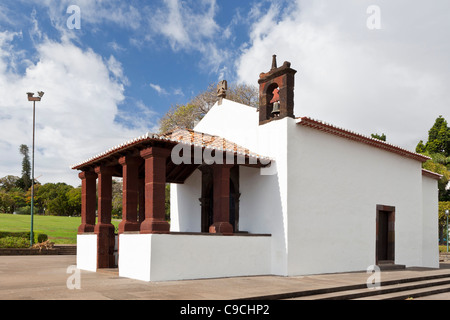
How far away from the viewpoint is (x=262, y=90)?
42.4 feet

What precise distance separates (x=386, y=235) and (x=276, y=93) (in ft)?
22.0

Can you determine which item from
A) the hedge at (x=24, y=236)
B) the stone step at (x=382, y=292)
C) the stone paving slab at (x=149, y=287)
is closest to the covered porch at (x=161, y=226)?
the stone paving slab at (x=149, y=287)

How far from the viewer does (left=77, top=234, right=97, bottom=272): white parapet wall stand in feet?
40.8

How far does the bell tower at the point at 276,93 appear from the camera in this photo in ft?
39.4

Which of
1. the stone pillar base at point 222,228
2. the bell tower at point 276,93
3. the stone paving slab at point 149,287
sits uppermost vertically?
the bell tower at point 276,93

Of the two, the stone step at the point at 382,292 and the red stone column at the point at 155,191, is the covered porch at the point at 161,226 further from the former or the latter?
the stone step at the point at 382,292

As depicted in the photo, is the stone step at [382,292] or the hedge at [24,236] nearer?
the stone step at [382,292]

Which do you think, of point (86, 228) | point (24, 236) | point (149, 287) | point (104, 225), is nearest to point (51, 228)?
point (24, 236)

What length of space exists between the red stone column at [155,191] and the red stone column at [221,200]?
1.70 metres

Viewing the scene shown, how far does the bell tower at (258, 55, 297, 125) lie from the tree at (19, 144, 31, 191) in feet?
249

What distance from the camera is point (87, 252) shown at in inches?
505

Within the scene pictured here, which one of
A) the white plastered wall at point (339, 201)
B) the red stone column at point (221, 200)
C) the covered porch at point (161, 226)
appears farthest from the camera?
the white plastered wall at point (339, 201)
